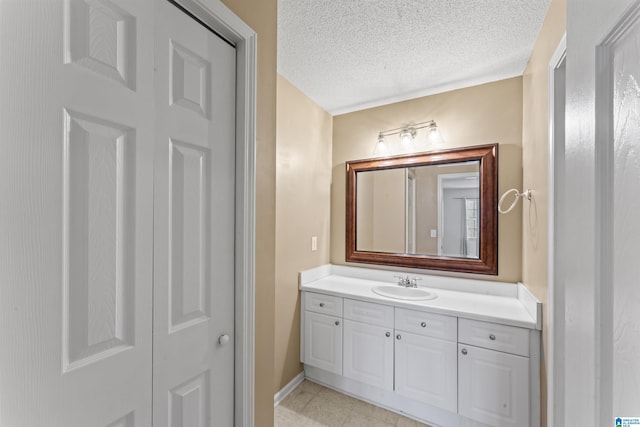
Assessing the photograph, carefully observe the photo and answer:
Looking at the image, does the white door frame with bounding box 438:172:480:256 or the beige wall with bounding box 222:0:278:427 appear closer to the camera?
the beige wall with bounding box 222:0:278:427

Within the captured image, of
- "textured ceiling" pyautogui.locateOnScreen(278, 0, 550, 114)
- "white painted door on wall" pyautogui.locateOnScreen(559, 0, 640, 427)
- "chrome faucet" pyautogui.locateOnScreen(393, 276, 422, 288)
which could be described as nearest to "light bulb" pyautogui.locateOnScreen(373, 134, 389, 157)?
"textured ceiling" pyautogui.locateOnScreen(278, 0, 550, 114)

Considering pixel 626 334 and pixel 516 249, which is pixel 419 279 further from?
pixel 626 334

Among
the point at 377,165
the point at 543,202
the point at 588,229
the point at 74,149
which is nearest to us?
the point at 588,229

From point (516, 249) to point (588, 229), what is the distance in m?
1.89

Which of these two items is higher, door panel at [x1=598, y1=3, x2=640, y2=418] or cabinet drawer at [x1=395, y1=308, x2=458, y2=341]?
door panel at [x1=598, y1=3, x2=640, y2=418]

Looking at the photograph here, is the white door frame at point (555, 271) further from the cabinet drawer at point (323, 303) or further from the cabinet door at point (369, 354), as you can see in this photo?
the cabinet drawer at point (323, 303)

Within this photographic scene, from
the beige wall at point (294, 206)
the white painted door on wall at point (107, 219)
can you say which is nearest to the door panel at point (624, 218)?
the white painted door on wall at point (107, 219)

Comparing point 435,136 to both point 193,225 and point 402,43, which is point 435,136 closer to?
point 402,43

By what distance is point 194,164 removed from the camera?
92cm

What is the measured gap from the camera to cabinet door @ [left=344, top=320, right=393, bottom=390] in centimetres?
200

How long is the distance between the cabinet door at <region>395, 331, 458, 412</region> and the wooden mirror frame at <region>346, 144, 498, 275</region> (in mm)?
677

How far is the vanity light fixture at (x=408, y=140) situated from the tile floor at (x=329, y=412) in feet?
6.94

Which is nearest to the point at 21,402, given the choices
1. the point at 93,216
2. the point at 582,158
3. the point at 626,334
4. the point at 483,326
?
the point at 93,216

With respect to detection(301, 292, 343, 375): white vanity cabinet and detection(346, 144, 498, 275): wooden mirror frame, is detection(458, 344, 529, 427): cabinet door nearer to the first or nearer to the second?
detection(346, 144, 498, 275): wooden mirror frame
